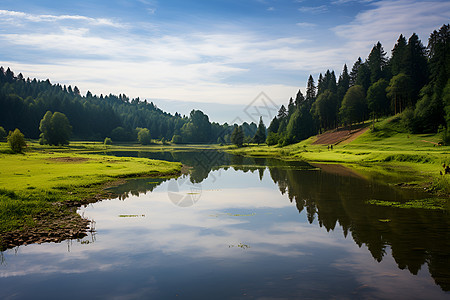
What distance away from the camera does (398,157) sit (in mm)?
59531

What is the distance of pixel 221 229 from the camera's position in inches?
882

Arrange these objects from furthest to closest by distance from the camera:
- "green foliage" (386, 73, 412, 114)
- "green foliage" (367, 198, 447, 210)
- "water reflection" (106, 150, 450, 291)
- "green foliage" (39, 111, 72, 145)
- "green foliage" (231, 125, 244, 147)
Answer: "green foliage" (231, 125, 244, 147), "green foliage" (39, 111, 72, 145), "green foliage" (386, 73, 412, 114), "green foliage" (367, 198, 447, 210), "water reflection" (106, 150, 450, 291)

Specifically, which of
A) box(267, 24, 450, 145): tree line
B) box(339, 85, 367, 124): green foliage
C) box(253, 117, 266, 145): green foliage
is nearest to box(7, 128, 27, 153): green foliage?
box(267, 24, 450, 145): tree line

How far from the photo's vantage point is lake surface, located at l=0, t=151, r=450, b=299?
534 inches

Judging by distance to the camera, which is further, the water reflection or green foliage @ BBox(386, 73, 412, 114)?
green foliage @ BBox(386, 73, 412, 114)

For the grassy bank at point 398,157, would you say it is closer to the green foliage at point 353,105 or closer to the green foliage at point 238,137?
A: the green foliage at point 353,105

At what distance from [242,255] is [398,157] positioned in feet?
172

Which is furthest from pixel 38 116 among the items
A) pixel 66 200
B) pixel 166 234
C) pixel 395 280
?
pixel 395 280

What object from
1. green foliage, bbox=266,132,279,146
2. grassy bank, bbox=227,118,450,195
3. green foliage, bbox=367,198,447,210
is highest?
green foliage, bbox=266,132,279,146

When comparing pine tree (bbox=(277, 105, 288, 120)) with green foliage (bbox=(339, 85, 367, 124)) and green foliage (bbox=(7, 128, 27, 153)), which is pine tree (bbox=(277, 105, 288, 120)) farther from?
green foliage (bbox=(7, 128, 27, 153))

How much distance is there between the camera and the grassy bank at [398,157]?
4134 centimetres

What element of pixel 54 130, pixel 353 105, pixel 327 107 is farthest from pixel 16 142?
pixel 327 107

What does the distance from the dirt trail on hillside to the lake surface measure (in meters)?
81.0

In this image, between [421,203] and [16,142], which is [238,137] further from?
[421,203]
